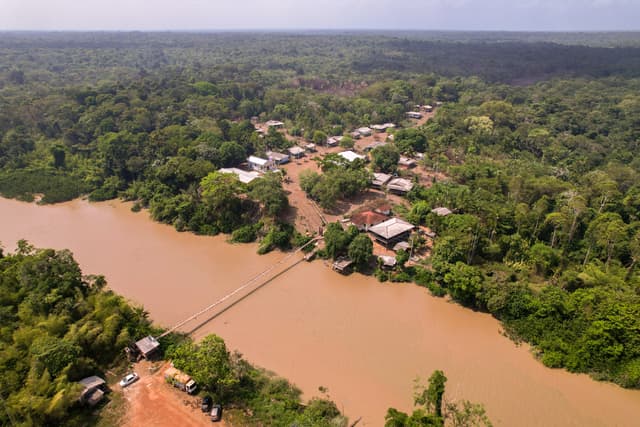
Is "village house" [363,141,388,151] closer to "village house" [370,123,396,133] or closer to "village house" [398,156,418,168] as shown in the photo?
"village house" [398,156,418,168]

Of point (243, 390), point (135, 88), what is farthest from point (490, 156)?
point (135, 88)

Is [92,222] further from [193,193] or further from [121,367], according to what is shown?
[121,367]

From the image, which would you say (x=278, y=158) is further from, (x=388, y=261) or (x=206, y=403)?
(x=206, y=403)

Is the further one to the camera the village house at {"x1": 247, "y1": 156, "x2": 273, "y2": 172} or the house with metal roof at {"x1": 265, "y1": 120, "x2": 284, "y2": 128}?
the house with metal roof at {"x1": 265, "y1": 120, "x2": 284, "y2": 128}

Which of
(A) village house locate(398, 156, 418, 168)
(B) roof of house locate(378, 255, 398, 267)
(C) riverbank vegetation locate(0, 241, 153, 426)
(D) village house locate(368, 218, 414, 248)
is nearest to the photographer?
(C) riverbank vegetation locate(0, 241, 153, 426)

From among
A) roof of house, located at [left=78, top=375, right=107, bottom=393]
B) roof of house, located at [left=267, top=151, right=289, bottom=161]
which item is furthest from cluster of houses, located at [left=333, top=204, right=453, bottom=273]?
roof of house, located at [left=267, top=151, right=289, bottom=161]

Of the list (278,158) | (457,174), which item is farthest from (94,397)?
(457,174)

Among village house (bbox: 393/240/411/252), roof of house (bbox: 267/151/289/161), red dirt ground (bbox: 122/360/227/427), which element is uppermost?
roof of house (bbox: 267/151/289/161)
